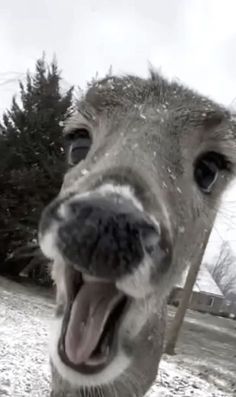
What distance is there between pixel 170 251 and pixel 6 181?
2113 centimetres

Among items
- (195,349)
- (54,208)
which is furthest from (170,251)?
(195,349)

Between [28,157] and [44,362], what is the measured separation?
14522 millimetres

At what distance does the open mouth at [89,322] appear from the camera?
2215 mm

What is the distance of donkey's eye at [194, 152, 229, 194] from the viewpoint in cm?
306

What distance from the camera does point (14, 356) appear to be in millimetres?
9258

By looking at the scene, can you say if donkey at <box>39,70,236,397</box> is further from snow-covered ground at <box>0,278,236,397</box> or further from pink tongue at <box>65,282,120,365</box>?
snow-covered ground at <box>0,278,236,397</box>

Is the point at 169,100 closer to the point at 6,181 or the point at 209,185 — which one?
the point at 209,185

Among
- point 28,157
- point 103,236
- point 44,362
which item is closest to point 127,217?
point 103,236

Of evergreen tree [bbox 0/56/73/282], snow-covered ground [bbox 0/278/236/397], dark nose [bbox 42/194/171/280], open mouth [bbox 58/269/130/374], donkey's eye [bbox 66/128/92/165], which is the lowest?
snow-covered ground [bbox 0/278/236/397]

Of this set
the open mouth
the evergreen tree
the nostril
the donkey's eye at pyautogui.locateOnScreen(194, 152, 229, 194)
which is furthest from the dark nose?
the evergreen tree

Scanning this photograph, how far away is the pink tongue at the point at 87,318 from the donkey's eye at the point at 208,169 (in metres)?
1.14

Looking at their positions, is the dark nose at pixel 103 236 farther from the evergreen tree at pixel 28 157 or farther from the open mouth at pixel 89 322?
the evergreen tree at pixel 28 157

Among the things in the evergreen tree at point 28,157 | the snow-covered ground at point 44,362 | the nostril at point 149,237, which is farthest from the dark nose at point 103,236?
the evergreen tree at point 28,157

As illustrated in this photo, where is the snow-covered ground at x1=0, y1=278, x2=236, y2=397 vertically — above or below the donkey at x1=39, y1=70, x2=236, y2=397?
below
